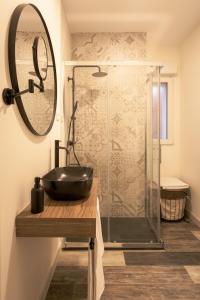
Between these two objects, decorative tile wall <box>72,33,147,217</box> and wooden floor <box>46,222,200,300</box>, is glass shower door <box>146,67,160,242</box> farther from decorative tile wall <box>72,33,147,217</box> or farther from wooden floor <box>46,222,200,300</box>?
wooden floor <box>46,222,200,300</box>

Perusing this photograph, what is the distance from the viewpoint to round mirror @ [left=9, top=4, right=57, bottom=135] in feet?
4.16

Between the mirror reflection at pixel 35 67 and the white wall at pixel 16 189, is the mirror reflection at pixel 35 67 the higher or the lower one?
the higher one

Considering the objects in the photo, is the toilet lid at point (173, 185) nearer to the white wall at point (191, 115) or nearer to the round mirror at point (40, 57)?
the white wall at point (191, 115)

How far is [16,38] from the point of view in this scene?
1282 millimetres

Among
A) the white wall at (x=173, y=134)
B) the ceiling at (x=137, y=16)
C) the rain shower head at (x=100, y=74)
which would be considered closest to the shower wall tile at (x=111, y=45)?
the ceiling at (x=137, y=16)

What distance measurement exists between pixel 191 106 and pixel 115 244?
6.85ft

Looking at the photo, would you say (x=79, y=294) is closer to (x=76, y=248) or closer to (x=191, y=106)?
(x=76, y=248)

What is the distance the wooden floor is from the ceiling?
104 inches

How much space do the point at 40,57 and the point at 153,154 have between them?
1.84 meters

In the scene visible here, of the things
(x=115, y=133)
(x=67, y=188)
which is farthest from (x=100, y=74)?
(x=67, y=188)

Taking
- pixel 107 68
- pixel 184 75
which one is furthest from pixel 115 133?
pixel 184 75

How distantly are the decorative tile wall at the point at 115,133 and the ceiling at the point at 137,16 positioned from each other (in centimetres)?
63

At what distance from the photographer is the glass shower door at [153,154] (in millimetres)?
2922

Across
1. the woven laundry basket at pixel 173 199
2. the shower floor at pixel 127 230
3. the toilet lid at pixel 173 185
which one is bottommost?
the shower floor at pixel 127 230
